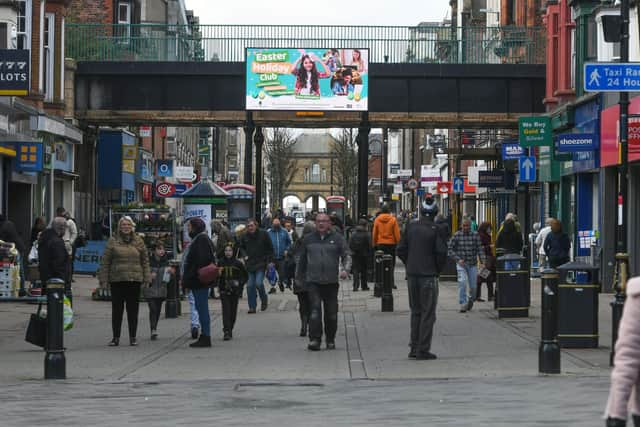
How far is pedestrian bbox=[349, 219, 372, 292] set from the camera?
30.3 m

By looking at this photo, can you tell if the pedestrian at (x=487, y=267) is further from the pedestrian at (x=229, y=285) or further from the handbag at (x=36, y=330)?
the handbag at (x=36, y=330)

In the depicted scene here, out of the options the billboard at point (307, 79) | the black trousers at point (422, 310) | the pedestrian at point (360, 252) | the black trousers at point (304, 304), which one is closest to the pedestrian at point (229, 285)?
the black trousers at point (304, 304)

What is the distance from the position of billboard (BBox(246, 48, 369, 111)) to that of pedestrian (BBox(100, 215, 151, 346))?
24.5 m

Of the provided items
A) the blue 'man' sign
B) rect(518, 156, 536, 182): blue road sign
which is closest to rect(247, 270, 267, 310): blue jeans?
the blue 'man' sign

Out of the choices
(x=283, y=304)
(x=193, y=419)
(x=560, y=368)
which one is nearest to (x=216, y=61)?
(x=283, y=304)

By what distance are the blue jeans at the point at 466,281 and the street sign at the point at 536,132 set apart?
7727mm

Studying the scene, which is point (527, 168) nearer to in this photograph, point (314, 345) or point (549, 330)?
point (314, 345)

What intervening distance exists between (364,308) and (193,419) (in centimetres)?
1469

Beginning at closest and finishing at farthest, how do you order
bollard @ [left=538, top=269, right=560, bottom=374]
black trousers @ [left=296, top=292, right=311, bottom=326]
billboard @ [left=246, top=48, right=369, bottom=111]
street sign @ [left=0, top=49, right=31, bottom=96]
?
bollard @ [left=538, top=269, right=560, bottom=374] < black trousers @ [left=296, top=292, right=311, bottom=326] < street sign @ [left=0, top=49, right=31, bottom=96] < billboard @ [left=246, top=48, right=369, bottom=111]

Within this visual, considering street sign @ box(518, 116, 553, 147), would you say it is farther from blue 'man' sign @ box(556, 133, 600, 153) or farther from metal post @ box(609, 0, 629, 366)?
metal post @ box(609, 0, 629, 366)

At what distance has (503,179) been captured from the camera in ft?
123

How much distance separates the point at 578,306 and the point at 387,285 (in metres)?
7.50

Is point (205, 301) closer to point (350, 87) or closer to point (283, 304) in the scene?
point (283, 304)

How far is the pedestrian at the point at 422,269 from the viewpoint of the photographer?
15250 mm
